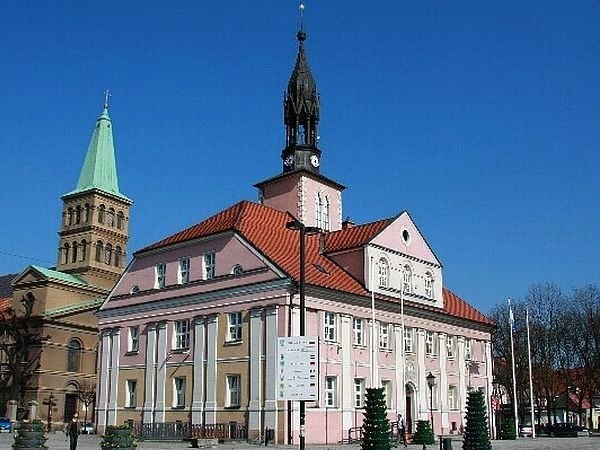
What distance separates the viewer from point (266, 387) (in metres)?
43.8

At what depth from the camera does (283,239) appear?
5059cm

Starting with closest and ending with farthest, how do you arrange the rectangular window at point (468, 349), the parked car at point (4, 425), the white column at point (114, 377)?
1. the white column at point (114, 377)
2. the rectangular window at point (468, 349)
3. the parked car at point (4, 425)

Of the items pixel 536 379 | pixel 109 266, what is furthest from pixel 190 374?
pixel 109 266

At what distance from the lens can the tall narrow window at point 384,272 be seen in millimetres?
51562

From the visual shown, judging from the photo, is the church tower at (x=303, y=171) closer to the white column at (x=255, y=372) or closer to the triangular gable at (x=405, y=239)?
the triangular gable at (x=405, y=239)

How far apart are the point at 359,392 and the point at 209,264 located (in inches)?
482

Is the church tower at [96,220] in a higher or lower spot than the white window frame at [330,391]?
higher

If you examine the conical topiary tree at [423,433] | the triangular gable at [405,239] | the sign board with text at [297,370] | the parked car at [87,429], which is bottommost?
the parked car at [87,429]

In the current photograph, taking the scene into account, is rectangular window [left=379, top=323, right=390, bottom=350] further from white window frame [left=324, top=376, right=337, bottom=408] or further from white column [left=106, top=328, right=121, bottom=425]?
white column [left=106, top=328, right=121, bottom=425]

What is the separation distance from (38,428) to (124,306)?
88.1ft

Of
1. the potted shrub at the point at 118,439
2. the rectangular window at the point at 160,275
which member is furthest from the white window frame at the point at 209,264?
the potted shrub at the point at 118,439

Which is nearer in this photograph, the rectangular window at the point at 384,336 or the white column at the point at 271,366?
the white column at the point at 271,366

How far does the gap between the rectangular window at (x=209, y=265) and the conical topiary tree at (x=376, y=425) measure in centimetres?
2405

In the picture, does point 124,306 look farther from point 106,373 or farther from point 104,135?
point 104,135
